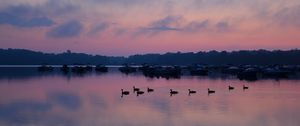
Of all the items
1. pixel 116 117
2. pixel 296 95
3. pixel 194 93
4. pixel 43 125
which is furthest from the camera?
pixel 194 93

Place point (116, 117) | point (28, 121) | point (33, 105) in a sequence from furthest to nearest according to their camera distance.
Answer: point (33, 105), point (116, 117), point (28, 121)

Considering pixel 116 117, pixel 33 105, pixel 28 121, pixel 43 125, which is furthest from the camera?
pixel 33 105

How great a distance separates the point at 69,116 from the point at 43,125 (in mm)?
4184

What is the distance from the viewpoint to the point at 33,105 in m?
36.8

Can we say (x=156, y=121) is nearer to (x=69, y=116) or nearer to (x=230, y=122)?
(x=230, y=122)

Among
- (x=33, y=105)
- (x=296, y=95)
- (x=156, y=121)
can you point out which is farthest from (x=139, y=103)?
(x=296, y=95)

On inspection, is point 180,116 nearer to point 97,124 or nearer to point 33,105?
point 97,124

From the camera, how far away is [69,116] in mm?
29531

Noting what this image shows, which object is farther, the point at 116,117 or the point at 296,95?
the point at 296,95

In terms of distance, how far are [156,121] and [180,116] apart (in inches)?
96.4

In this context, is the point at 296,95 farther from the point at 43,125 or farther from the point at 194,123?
the point at 43,125

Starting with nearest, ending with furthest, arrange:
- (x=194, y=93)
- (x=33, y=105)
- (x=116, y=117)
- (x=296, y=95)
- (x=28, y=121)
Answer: (x=28, y=121), (x=116, y=117), (x=33, y=105), (x=296, y=95), (x=194, y=93)

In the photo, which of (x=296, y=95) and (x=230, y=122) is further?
(x=296, y=95)

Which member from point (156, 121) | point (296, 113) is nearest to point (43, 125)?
point (156, 121)
